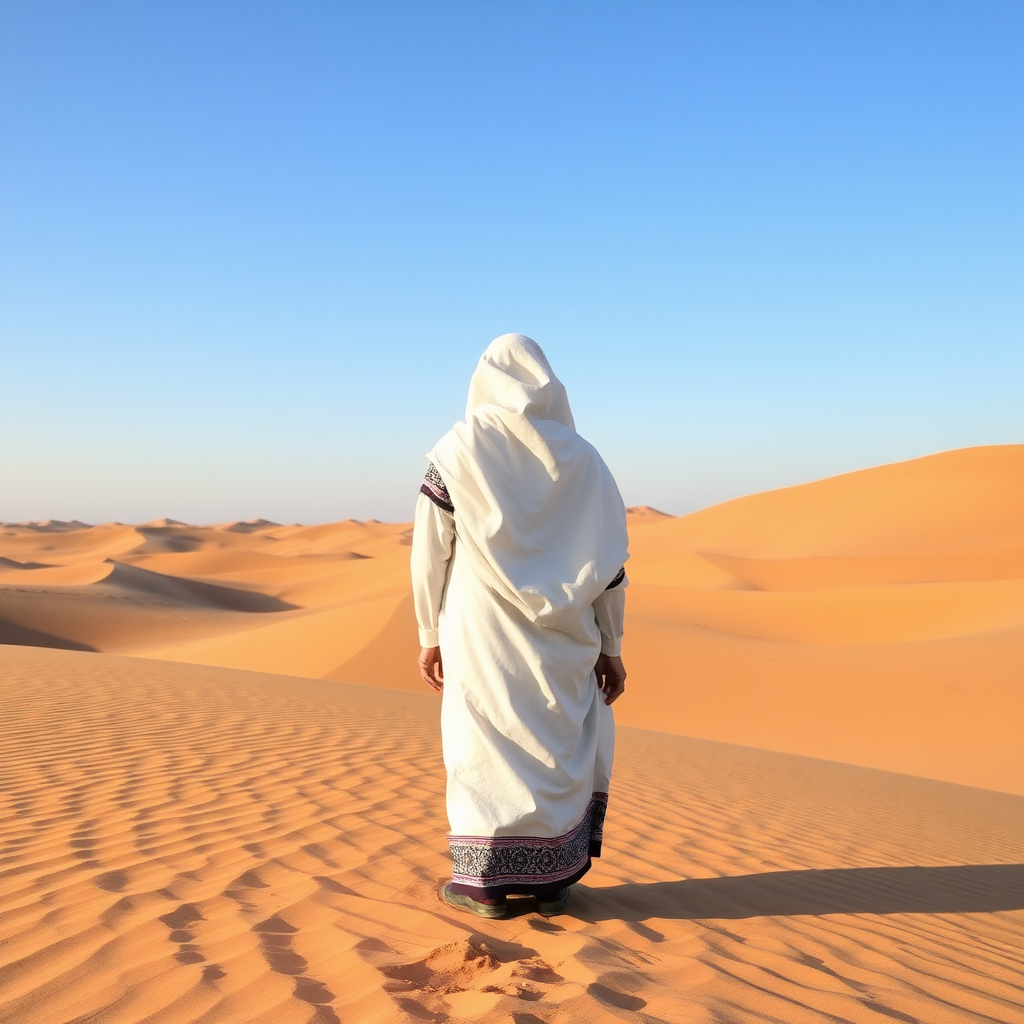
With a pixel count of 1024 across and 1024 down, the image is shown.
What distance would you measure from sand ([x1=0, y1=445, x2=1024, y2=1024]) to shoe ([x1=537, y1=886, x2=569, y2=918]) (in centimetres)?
8

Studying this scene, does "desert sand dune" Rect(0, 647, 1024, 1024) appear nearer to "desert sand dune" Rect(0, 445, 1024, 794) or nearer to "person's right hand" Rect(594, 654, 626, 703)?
"person's right hand" Rect(594, 654, 626, 703)

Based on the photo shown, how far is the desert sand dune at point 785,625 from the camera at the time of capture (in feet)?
44.1

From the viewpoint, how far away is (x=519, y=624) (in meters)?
3.42

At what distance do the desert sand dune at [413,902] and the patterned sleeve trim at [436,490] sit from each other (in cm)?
151

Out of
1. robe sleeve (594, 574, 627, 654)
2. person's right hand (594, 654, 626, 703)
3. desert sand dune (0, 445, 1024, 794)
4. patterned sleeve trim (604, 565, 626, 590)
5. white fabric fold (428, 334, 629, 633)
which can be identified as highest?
white fabric fold (428, 334, 629, 633)

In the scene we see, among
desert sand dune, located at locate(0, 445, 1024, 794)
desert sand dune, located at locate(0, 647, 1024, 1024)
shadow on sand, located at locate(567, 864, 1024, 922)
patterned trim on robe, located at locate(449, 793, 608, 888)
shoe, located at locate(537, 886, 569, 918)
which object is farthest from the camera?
desert sand dune, located at locate(0, 445, 1024, 794)

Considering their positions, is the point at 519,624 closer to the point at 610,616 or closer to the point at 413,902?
the point at 610,616

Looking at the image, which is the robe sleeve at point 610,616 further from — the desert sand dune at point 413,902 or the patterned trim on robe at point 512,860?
the desert sand dune at point 413,902

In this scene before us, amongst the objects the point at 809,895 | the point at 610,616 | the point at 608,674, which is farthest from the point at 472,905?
the point at 809,895

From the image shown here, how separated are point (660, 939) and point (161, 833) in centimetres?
252

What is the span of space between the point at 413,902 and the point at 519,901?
40cm

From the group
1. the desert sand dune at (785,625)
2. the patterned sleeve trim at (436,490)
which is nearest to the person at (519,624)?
the patterned sleeve trim at (436,490)

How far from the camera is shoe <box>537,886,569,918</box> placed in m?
3.41

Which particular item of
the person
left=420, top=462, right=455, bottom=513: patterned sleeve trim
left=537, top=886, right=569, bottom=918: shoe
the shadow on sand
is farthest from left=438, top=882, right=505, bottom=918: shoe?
left=420, top=462, right=455, bottom=513: patterned sleeve trim
